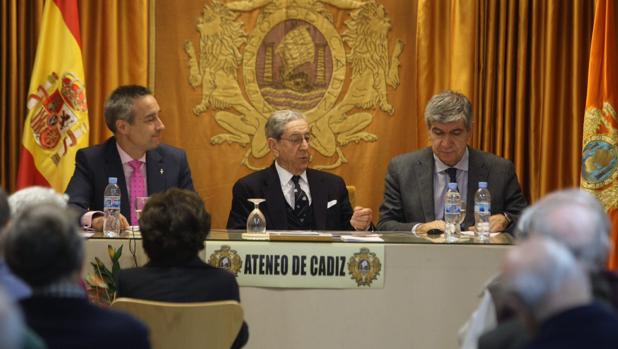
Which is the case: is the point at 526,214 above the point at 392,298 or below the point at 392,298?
above

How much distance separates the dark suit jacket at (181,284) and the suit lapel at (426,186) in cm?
221

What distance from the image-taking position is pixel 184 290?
3.47 meters

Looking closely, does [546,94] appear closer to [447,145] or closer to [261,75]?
[447,145]

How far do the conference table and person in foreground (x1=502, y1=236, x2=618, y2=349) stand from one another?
2.32m

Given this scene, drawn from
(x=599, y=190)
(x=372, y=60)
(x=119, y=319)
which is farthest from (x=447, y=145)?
(x=119, y=319)

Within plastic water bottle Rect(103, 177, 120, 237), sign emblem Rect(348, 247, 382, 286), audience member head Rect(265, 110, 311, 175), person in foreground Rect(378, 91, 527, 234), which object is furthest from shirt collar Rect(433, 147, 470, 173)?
plastic water bottle Rect(103, 177, 120, 237)

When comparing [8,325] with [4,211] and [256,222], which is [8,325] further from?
[256,222]

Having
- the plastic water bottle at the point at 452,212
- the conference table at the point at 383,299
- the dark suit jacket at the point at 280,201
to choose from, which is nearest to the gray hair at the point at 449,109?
the plastic water bottle at the point at 452,212

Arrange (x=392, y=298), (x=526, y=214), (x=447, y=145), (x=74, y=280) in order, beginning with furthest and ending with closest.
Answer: (x=447, y=145) → (x=392, y=298) → (x=526, y=214) → (x=74, y=280)

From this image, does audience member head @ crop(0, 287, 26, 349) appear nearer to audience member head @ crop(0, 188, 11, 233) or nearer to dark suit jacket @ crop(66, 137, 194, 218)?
audience member head @ crop(0, 188, 11, 233)

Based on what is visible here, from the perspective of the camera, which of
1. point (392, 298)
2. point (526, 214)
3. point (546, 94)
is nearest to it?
point (526, 214)

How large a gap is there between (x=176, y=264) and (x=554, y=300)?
1717 mm

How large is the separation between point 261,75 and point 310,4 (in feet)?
1.96

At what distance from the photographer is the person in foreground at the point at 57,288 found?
8.29 ft
